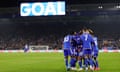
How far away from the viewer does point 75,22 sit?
68250 mm

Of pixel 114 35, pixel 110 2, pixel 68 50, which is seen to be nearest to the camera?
pixel 68 50

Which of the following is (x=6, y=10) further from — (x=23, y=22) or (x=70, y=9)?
(x=70, y=9)

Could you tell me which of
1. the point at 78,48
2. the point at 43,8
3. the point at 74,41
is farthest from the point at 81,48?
the point at 43,8

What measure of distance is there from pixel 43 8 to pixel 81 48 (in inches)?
1144

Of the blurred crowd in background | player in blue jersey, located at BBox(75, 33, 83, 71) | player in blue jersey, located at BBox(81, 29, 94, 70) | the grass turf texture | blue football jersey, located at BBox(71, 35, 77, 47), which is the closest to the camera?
player in blue jersey, located at BBox(81, 29, 94, 70)

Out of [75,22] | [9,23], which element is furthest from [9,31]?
[75,22]

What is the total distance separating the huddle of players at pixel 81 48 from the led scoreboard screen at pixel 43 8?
2689 cm

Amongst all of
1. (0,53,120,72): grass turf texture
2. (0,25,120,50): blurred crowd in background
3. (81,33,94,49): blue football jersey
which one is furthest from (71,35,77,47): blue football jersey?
(0,25,120,50): blurred crowd in background

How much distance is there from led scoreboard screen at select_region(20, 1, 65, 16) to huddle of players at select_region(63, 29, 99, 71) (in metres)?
26.9

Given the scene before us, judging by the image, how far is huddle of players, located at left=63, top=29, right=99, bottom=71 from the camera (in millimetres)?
16688

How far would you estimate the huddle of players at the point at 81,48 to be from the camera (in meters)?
16.7

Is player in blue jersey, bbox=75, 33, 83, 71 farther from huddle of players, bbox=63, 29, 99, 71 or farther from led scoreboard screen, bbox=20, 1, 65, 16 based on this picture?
led scoreboard screen, bbox=20, 1, 65, 16

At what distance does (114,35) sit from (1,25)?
73.0 ft

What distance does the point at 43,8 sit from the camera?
46.4 metres
